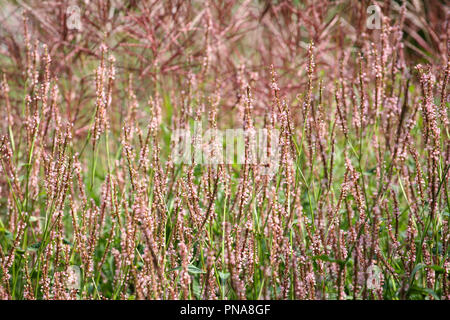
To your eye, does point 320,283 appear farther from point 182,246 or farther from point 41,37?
point 41,37

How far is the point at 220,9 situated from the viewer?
373 cm

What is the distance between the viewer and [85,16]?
333 centimetres

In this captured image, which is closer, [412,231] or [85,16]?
[412,231]

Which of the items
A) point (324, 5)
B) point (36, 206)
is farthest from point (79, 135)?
point (324, 5)

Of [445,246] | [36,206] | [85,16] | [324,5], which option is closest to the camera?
[445,246]

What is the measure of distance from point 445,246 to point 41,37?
318 cm

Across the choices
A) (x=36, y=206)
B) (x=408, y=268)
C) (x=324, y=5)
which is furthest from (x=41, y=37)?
(x=408, y=268)
